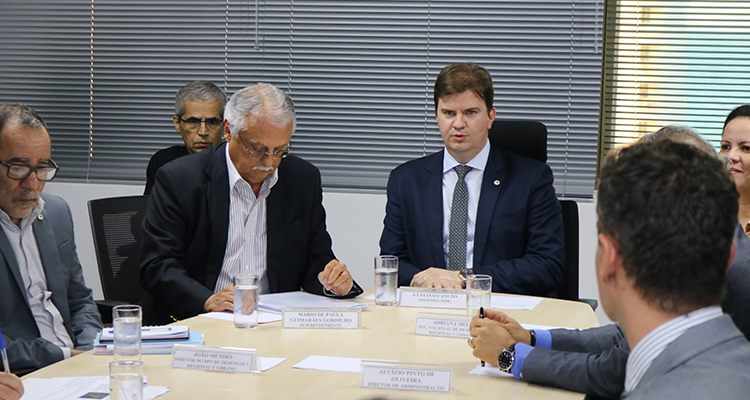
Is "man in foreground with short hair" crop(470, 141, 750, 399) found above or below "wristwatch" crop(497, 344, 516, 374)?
above

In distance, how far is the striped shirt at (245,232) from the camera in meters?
2.65

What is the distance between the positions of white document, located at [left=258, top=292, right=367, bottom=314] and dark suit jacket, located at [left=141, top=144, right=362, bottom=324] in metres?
0.12

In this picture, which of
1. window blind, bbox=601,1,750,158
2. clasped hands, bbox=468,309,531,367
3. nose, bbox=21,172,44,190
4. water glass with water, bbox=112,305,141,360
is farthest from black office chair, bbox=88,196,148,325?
window blind, bbox=601,1,750,158

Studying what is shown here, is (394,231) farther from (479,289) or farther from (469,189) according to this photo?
(479,289)

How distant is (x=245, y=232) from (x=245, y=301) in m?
0.74

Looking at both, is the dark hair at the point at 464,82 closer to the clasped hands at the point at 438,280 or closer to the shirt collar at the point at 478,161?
the shirt collar at the point at 478,161

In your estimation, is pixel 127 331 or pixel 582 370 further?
pixel 127 331

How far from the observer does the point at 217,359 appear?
5.22 feet

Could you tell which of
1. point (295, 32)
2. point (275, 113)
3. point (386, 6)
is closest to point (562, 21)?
point (386, 6)

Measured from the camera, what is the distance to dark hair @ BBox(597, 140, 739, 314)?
0.98 metres

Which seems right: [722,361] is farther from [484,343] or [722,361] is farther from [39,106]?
[39,106]

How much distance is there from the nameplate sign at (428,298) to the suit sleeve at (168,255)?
2.20 feet

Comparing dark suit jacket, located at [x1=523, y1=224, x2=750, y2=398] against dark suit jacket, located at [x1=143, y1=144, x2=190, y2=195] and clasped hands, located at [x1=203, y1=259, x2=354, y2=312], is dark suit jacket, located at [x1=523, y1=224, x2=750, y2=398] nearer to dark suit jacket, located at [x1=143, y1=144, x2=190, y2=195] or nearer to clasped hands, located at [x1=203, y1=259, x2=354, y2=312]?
clasped hands, located at [x1=203, y1=259, x2=354, y2=312]

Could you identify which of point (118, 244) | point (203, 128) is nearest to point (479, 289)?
point (118, 244)
